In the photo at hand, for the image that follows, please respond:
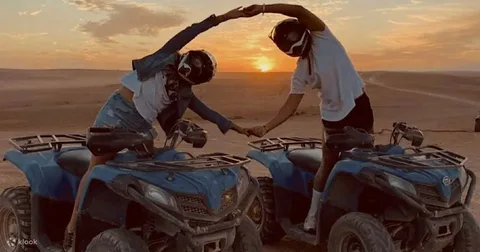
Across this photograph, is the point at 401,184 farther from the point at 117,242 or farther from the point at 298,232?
the point at 117,242

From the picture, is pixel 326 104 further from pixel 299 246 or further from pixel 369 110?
pixel 299 246

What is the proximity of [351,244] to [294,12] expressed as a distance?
81.3 inches

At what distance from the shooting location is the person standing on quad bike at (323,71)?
6387 mm

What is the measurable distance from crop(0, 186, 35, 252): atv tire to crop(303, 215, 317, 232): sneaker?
2458mm

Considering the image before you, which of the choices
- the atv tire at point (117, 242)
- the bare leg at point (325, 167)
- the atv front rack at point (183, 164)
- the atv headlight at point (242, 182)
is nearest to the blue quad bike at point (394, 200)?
the bare leg at point (325, 167)

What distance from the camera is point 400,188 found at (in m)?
5.62

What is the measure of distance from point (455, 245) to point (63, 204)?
11.0ft

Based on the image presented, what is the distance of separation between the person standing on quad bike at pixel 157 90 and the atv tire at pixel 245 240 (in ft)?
3.07

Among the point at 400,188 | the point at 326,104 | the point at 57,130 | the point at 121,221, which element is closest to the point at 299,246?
the point at 326,104

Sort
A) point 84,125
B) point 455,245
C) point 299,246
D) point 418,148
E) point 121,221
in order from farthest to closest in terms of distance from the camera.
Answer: point 84,125 < point 299,246 < point 418,148 < point 455,245 < point 121,221

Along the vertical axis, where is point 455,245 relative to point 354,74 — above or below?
below

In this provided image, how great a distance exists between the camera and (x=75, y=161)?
6.23 meters

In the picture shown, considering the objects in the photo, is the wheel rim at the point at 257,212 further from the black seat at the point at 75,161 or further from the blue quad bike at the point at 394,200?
the black seat at the point at 75,161

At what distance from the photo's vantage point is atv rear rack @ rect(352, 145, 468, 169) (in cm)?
578
